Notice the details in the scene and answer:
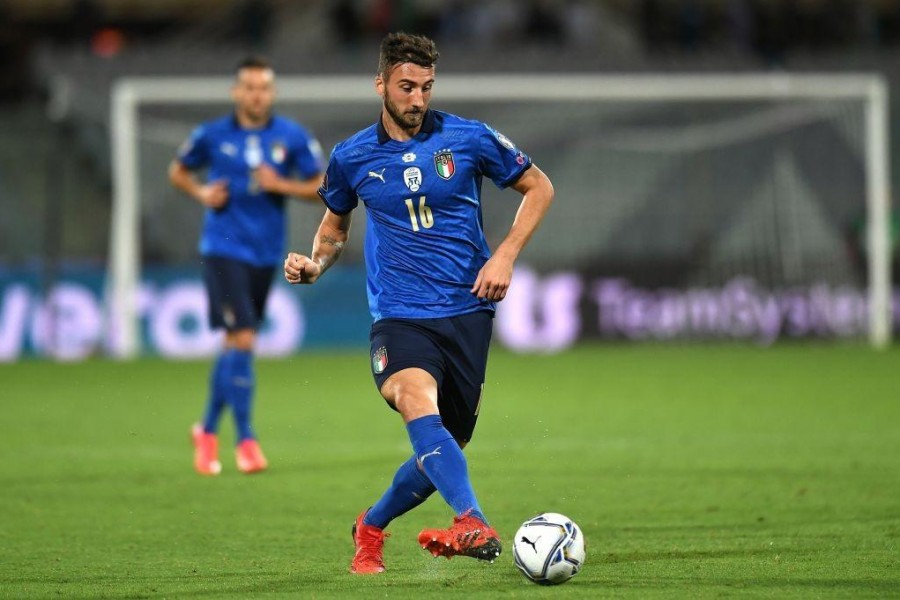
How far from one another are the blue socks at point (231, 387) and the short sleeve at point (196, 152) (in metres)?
1.27

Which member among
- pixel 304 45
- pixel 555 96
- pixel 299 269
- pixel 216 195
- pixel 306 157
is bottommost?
pixel 299 269

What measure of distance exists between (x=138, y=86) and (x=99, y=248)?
1.99 metres

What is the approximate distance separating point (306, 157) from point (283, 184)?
0.37 metres

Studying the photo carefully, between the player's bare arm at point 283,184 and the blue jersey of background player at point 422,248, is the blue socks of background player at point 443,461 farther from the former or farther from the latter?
the player's bare arm at point 283,184

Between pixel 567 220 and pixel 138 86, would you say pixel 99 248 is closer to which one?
pixel 138 86

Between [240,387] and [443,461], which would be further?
[240,387]

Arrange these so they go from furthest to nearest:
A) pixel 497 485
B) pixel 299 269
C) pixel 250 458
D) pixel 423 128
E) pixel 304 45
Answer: pixel 304 45 < pixel 250 458 < pixel 497 485 < pixel 423 128 < pixel 299 269

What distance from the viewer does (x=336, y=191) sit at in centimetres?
596

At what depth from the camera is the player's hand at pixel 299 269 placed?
5566 millimetres

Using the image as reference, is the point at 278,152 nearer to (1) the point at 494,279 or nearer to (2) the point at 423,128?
(2) the point at 423,128

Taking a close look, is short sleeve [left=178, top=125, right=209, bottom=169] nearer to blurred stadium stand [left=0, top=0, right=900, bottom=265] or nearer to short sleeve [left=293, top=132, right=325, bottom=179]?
short sleeve [left=293, top=132, right=325, bottom=179]

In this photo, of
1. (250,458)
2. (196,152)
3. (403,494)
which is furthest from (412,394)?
(196,152)

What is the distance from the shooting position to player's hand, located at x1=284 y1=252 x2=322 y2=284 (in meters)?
5.57

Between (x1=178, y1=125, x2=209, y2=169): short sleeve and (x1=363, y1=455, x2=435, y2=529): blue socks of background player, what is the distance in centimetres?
449
